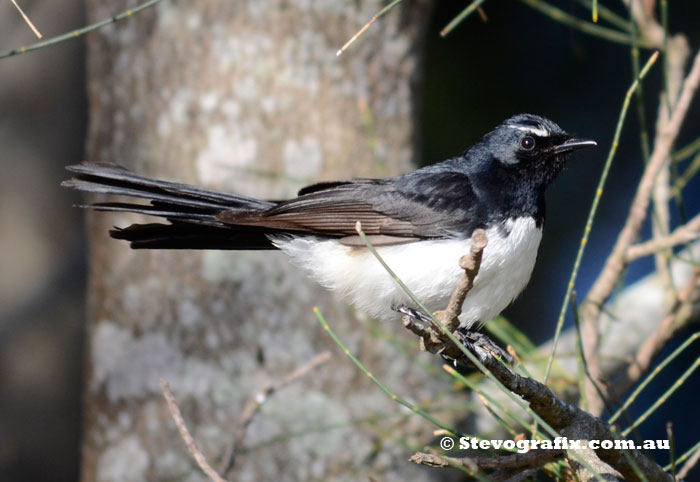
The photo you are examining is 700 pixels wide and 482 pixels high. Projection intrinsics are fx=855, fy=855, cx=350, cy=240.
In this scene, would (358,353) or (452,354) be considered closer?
(452,354)

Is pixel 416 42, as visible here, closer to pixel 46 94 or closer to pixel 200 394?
pixel 200 394

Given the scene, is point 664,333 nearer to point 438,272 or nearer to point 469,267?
point 438,272

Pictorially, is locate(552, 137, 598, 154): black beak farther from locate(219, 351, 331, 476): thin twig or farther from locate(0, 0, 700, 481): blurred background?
locate(0, 0, 700, 481): blurred background

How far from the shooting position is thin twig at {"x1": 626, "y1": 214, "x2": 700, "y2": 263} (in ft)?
8.69

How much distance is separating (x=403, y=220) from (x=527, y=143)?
18.9 inches

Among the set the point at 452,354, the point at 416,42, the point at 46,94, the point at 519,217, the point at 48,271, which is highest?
the point at 46,94

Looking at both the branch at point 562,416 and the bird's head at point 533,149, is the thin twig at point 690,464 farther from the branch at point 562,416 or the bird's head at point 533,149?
the bird's head at point 533,149

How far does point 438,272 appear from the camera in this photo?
261cm

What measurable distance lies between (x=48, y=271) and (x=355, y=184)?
3771 mm

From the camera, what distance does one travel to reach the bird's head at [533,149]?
278cm

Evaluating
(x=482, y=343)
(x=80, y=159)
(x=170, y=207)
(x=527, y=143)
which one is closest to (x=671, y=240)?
(x=527, y=143)

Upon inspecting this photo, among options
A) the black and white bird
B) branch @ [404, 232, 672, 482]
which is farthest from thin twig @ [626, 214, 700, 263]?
branch @ [404, 232, 672, 482]

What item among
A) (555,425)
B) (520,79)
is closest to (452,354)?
(555,425)

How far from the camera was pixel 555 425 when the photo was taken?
1951 mm
